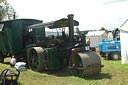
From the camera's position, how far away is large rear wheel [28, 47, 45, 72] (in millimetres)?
7176

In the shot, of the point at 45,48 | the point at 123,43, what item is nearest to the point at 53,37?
the point at 45,48

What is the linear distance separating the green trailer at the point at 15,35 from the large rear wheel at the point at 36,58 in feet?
5.64

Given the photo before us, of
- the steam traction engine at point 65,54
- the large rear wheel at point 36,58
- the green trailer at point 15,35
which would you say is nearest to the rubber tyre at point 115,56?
the steam traction engine at point 65,54

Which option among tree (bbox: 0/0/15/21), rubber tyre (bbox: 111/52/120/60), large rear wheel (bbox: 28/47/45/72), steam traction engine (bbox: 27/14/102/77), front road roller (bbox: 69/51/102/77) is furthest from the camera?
tree (bbox: 0/0/15/21)

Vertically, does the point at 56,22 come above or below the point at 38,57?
above

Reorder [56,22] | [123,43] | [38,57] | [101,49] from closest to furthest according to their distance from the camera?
[56,22], [38,57], [123,43], [101,49]

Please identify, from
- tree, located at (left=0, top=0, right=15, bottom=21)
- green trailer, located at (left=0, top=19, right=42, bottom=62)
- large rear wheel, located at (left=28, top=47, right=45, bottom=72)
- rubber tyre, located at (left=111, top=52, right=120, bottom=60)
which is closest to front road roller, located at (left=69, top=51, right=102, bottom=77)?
large rear wheel, located at (left=28, top=47, right=45, bottom=72)

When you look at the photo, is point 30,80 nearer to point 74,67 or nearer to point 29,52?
point 74,67

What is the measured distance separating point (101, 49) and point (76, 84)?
261 inches

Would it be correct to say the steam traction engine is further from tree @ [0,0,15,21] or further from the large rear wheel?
tree @ [0,0,15,21]

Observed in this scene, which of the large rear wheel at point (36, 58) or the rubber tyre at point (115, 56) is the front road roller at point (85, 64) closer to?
the large rear wheel at point (36, 58)

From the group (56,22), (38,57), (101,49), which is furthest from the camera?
(101,49)

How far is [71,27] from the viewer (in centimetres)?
688

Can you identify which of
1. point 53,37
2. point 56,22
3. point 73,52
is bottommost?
point 73,52
